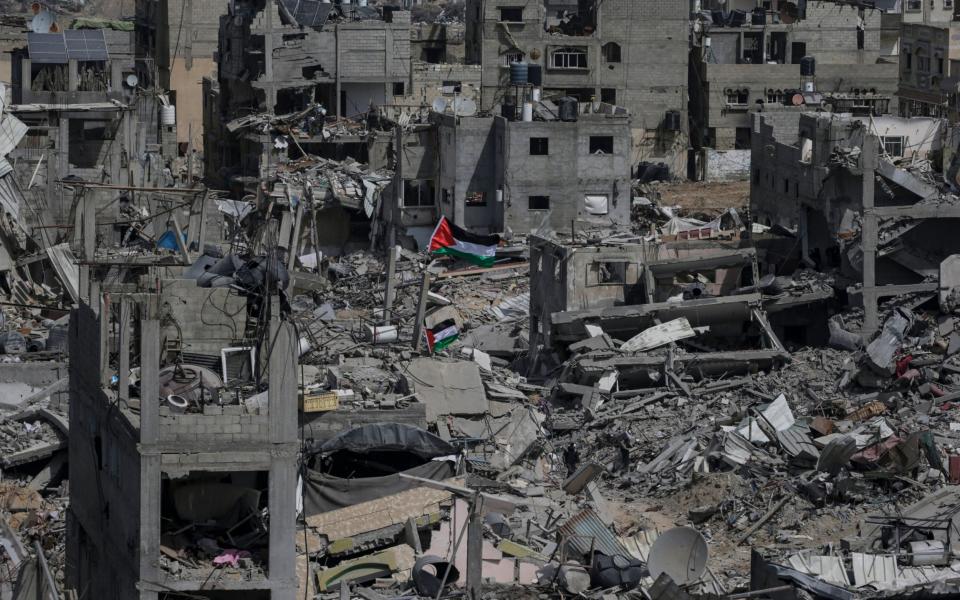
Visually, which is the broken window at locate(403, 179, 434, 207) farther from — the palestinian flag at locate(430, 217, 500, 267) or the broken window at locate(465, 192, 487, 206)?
the palestinian flag at locate(430, 217, 500, 267)

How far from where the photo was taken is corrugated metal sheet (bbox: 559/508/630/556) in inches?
1266

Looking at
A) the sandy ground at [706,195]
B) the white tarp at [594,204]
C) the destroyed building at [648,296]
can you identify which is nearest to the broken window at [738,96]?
the sandy ground at [706,195]

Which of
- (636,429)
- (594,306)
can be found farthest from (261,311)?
(594,306)

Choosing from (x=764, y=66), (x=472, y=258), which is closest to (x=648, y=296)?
(x=472, y=258)

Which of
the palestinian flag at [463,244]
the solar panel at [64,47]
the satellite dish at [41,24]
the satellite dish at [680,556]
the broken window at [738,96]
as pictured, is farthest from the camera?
the broken window at [738,96]

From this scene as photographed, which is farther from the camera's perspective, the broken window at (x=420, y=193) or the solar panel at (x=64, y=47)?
the broken window at (x=420, y=193)

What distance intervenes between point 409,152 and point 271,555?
38.8 m

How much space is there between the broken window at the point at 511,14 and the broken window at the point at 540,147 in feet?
65.8

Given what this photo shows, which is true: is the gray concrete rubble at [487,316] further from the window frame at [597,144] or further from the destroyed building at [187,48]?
the destroyed building at [187,48]

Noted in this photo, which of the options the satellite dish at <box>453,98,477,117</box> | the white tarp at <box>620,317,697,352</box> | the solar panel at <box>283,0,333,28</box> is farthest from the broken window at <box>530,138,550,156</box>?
the solar panel at <box>283,0,333,28</box>

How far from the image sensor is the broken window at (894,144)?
5201cm

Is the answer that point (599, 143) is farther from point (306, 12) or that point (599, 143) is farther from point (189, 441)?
point (189, 441)

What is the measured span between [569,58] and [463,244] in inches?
866

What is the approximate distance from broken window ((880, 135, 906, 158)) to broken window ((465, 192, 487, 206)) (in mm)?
13478
